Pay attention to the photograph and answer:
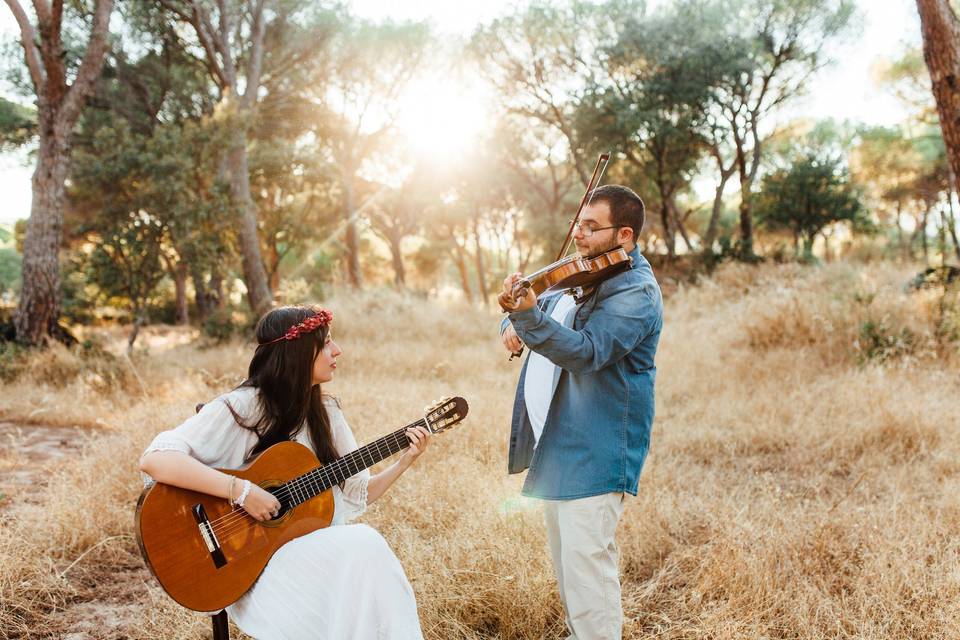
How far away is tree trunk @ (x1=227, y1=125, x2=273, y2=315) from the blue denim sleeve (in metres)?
11.0

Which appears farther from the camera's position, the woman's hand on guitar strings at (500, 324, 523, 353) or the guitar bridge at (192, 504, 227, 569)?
the woman's hand on guitar strings at (500, 324, 523, 353)

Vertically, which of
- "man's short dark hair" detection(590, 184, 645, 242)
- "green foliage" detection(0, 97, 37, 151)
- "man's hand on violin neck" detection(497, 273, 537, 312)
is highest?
"green foliage" detection(0, 97, 37, 151)

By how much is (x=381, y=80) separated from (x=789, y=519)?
20.0 metres

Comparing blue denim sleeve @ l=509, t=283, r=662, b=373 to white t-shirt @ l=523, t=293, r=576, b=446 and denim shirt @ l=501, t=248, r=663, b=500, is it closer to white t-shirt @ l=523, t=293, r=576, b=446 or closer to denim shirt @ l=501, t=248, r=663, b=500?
denim shirt @ l=501, t=248, r=663, b=500

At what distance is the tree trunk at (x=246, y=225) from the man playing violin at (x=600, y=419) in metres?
10.8

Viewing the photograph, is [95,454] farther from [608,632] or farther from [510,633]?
[608,632]

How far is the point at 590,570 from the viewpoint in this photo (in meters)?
2.33

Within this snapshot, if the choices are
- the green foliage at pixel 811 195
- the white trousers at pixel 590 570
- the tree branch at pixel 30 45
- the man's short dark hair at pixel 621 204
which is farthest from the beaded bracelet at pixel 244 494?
the green foliage at pixel 811 195

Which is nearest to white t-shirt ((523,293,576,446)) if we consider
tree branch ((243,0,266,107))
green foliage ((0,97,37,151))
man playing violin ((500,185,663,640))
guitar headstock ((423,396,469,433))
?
man playing violin ((500,185,663,640))

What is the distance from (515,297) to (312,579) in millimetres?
1129

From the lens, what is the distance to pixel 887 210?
108ft

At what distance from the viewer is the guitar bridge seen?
2.20m

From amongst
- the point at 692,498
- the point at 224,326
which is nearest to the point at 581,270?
the point at 692,498

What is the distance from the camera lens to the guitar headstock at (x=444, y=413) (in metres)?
2.54
